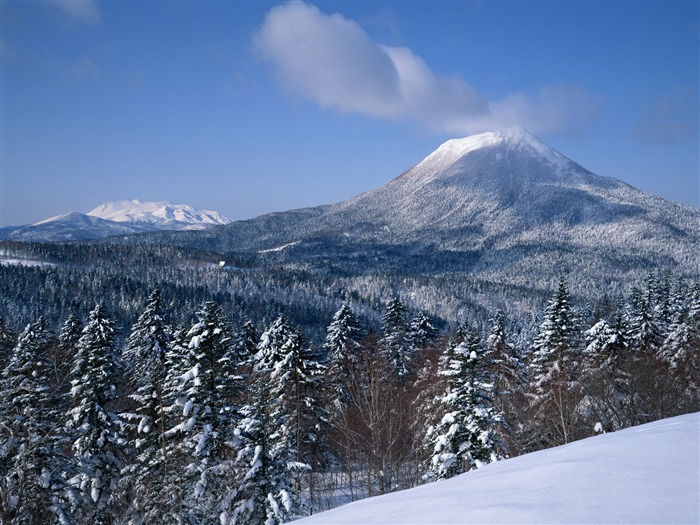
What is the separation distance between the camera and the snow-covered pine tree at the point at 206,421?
13.9 metres

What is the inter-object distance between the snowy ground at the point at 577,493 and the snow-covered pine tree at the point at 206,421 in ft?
31.0

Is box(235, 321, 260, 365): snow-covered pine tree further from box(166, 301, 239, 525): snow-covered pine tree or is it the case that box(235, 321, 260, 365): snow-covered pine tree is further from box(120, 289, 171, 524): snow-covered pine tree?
box(166, 301, 239, 525): snow-covered pine tree

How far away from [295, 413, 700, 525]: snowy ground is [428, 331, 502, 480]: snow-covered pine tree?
10047mm

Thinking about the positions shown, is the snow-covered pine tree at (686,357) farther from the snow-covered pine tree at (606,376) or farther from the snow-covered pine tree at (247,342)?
the snow-covered pine tree at (247,342)

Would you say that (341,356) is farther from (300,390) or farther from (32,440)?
(32,440)

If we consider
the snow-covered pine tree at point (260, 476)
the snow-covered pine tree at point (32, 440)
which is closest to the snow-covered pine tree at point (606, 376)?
the snow-covered pine tree at point (260, 476)

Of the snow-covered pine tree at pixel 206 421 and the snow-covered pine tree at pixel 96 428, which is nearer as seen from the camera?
the snow-covered pine tree at pixel 206 421

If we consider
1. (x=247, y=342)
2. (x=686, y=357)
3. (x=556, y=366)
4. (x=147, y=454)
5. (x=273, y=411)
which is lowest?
(x=147, y=454)

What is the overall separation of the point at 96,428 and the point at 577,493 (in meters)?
20.2

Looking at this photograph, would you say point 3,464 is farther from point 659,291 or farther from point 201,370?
point 659,291

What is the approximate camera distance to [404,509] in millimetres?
5230

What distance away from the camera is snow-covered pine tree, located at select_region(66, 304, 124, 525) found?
17828 millimetres

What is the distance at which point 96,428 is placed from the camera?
1877cm

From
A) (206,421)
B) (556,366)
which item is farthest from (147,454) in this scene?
(556,366)
